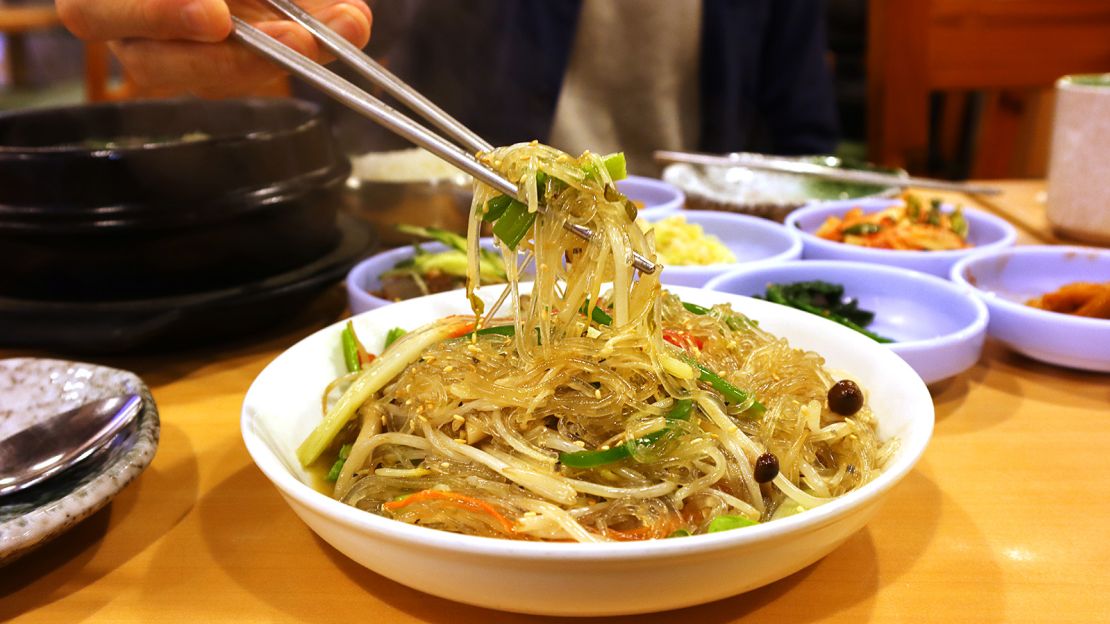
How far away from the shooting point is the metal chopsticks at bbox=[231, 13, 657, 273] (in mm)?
1154

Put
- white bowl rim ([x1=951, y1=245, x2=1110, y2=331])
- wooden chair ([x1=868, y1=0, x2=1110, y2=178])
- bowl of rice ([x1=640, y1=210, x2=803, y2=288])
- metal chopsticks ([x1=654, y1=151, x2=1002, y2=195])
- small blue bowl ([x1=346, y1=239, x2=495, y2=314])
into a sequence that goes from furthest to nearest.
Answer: wooden chair ([x1=868, y1=0, x2=1110, y2=178]) → metal chopsticks ([x1=654, y1=151, x2=1002, y2=195]) → bowl of rice ([x1=640, y1=210, x2=803, y2=288]) → small blue bowl ([x1=346, y1=239, x2=495, y2=314]) → white bowl rim ([x1=951, y1=245, x2=1110, y2=331])

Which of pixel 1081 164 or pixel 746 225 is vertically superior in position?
pixel 1081 164

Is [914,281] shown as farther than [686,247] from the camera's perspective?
No

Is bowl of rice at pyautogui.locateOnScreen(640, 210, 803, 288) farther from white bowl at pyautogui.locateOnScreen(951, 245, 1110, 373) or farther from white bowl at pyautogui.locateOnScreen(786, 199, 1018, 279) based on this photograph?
white bowl at pyautogui.locateOnScreen(951, 245, 1110, 373)

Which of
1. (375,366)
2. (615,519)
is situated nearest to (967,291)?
(615,519)

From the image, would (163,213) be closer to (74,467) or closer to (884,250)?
(74,467)

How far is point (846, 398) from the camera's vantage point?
50.3 inches

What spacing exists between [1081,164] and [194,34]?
2.77 metres

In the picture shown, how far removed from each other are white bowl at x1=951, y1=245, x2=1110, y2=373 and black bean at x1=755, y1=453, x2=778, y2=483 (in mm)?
1024

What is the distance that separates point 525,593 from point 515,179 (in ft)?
2.05

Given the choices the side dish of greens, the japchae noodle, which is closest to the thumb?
the japchae noodle

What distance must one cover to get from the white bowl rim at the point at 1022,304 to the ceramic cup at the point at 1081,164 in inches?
21.5

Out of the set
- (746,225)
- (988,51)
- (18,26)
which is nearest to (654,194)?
(746,225)

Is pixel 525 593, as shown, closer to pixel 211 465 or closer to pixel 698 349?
pixel 698 349
